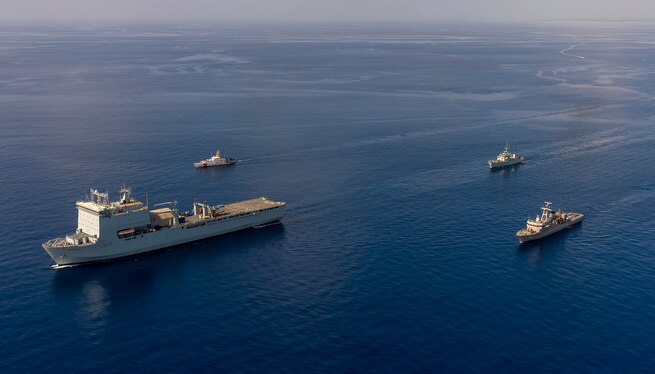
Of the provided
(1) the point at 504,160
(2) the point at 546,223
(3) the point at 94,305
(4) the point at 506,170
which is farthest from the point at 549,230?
(3) the point at 94,305

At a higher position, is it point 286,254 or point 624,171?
point 624,171

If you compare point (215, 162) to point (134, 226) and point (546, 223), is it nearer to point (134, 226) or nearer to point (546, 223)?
point (134, 226)

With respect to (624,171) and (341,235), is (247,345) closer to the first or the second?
(341,235)

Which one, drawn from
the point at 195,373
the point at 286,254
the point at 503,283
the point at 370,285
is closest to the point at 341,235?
the point at 286,254

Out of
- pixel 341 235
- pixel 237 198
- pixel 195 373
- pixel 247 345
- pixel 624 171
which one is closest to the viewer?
pixel 195 373

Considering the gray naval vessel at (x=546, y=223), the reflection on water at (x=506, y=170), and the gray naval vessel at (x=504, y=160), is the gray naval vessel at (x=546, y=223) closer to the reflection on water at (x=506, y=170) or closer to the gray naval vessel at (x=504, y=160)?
the reflection on water at (x=506, y=170)

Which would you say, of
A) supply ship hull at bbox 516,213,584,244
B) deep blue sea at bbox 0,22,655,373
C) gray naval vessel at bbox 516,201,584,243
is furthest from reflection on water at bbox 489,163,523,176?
supply ship hull at bbox 516,213,584,244

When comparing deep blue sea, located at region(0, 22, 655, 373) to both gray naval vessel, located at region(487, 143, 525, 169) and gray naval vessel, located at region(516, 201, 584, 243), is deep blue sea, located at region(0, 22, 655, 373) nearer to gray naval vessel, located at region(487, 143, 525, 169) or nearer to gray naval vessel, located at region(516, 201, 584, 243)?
gray naval vessel, located at region(516, 201, 584, 243)
